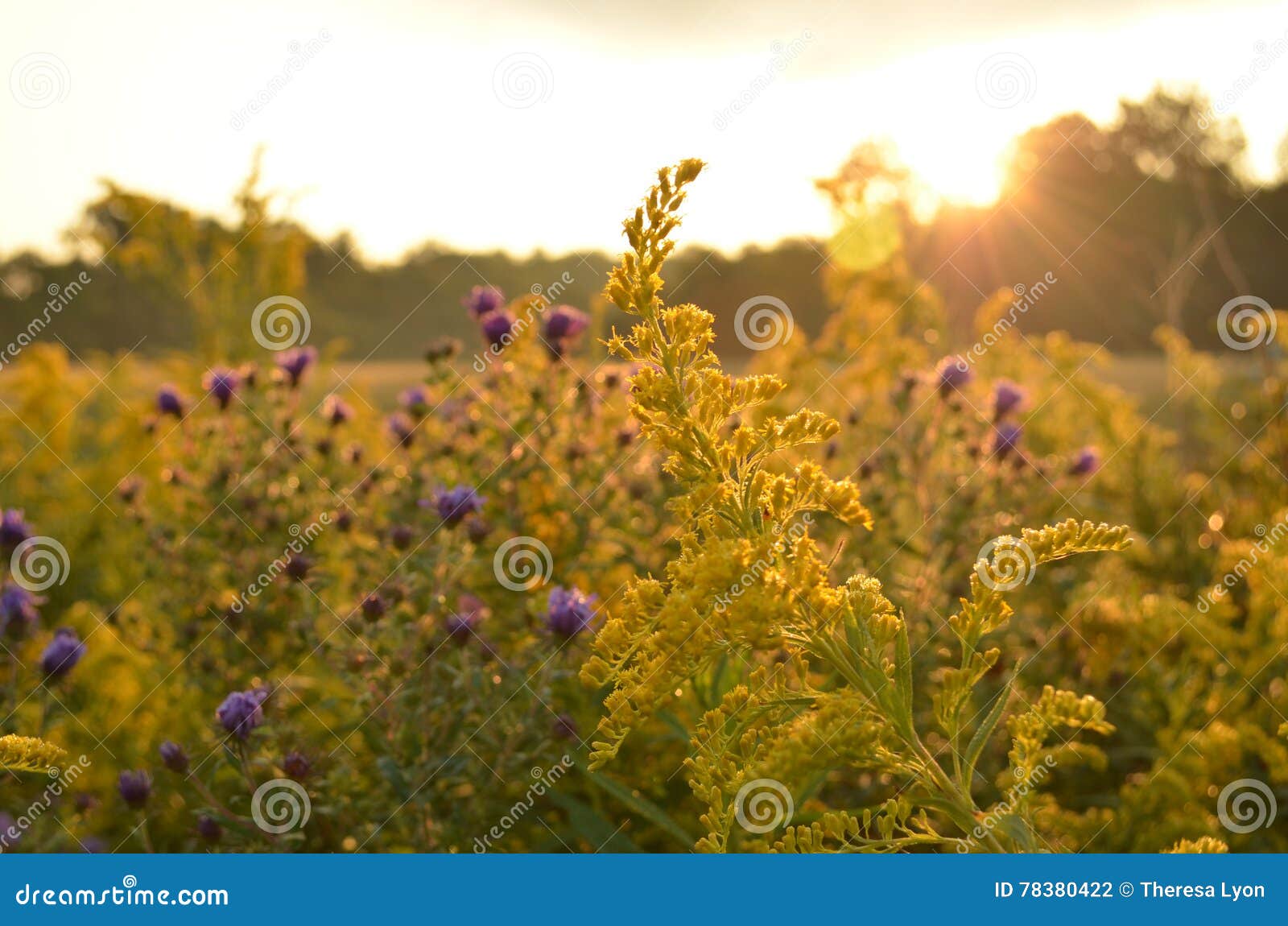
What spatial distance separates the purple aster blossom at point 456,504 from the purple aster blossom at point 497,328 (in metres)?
0.70

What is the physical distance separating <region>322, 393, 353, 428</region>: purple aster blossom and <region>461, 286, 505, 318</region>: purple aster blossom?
0.60 metres

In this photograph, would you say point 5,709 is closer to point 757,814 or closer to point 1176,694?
point 757,814

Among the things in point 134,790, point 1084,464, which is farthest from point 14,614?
point 1084,464

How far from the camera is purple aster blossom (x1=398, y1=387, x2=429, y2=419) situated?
11.5 ft

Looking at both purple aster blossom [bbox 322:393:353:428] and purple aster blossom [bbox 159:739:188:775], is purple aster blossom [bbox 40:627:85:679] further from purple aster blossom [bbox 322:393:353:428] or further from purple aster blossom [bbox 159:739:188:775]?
purple aster blossom [bbox 322:393:353:428]

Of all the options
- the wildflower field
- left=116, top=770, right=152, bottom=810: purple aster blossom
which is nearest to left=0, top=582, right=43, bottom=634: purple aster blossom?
the wildflower field

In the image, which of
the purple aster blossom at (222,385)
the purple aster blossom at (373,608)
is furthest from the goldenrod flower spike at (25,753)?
the purple aster blossom at (222,385)

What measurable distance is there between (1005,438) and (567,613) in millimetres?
1839

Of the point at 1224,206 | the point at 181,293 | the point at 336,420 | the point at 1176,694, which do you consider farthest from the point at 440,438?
the point at 1224,206

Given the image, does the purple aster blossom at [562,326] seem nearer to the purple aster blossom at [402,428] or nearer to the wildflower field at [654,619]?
the wildflower field at [654,619]

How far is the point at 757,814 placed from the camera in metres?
1.78

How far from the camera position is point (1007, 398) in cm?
362

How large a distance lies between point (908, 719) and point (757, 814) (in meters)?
0.45

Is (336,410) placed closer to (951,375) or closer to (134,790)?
(134,790)
